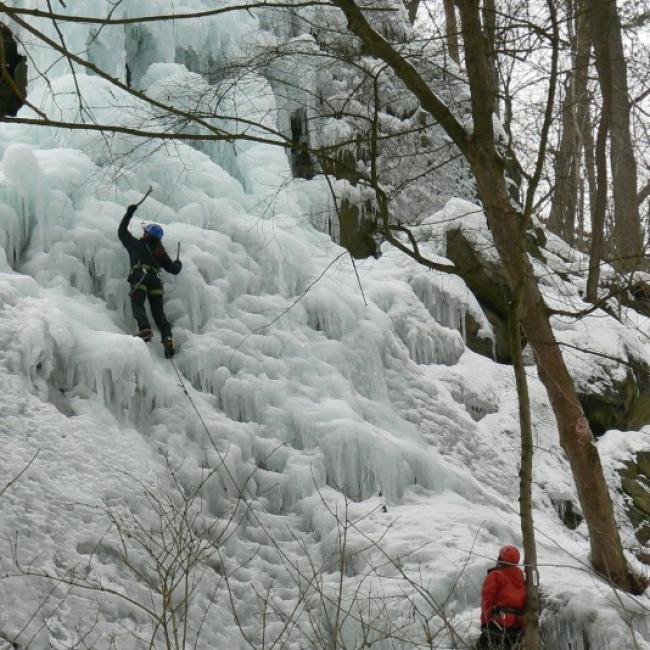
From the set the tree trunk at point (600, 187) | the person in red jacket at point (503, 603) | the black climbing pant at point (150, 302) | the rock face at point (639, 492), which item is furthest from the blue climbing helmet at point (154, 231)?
the rock face at point (639, 492)

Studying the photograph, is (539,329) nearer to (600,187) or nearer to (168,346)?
(600,187)

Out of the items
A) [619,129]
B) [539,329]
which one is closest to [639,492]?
[619,129]

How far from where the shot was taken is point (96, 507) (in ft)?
17.4

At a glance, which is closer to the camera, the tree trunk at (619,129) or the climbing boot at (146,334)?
the tree trunk at (619,129)

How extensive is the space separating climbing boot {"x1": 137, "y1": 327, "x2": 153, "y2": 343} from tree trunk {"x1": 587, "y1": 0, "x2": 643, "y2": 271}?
3.86 meters

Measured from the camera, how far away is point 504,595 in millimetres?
5172

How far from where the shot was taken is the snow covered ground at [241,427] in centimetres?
533

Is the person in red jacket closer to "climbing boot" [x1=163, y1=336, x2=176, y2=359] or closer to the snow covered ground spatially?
the snow covered ground

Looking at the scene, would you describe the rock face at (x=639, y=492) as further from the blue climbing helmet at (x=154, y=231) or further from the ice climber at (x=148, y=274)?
the blue climbing helmet at (x=154, y=231)

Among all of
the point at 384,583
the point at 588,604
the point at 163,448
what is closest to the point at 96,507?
the point at 163,448

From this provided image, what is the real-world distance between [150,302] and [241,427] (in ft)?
4.66

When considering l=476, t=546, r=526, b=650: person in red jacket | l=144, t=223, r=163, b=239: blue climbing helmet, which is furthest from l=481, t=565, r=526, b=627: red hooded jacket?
l=144, t=223, r=163, b=239: blue climbing helmet

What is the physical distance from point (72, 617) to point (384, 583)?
7.21 feet

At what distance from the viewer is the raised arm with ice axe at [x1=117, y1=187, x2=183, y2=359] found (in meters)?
7.48
